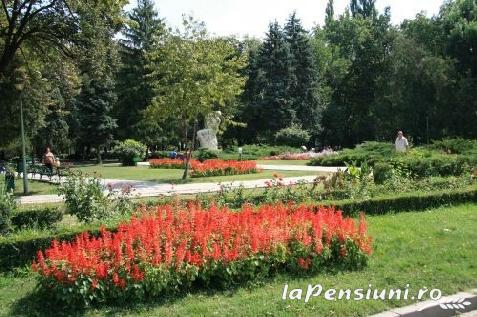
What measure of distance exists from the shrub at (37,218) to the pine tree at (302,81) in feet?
165

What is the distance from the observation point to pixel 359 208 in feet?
36.4

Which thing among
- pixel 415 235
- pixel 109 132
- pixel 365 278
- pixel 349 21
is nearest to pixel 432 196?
pixel 415 235

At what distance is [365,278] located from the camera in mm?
6844

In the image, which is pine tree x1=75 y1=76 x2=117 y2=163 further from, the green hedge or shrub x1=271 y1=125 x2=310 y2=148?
the green hedge

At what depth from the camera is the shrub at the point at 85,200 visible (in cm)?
926

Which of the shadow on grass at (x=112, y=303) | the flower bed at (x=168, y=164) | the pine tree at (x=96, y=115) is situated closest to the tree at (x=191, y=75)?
the flower bed at (x=168, y=164)

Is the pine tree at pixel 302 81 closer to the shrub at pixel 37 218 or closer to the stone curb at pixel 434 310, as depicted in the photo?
the shrub at pixel 37 218

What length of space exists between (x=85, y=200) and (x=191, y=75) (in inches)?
512

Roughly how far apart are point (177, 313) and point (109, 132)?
166 ft

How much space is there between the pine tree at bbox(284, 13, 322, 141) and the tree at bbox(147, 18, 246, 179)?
120 ft

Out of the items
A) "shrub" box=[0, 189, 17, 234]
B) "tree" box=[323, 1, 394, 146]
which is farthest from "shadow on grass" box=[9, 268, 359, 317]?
"tree" box=[323, 1, 394, 146]

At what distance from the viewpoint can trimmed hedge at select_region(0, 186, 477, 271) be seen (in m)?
7.36

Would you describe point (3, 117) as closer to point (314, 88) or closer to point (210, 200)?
point (210, 200)

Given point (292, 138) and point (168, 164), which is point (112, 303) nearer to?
point (168, 164)
